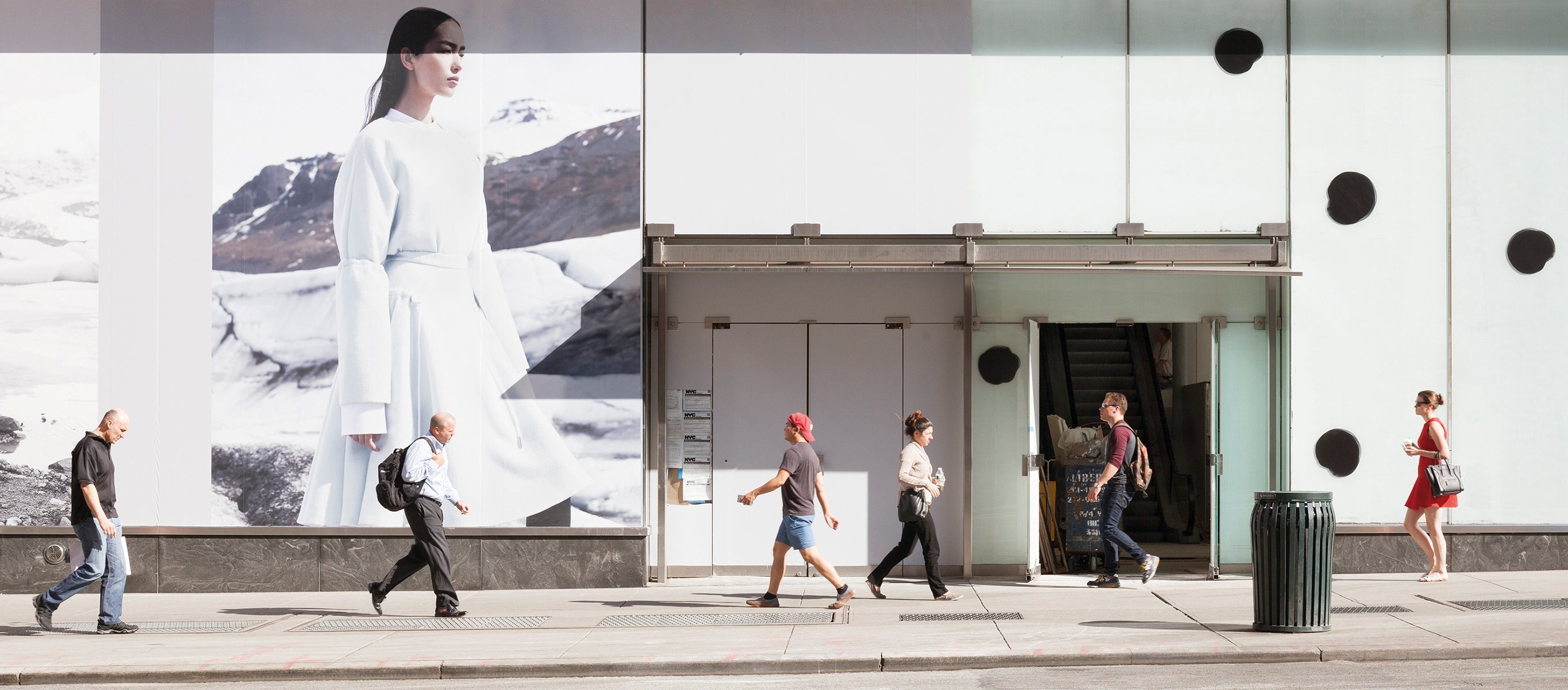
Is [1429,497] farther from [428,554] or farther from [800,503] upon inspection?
[428,554]

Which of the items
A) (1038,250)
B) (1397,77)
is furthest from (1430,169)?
(1038,250)

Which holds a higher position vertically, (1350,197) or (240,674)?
(1350,197)

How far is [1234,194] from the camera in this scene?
12430 mm

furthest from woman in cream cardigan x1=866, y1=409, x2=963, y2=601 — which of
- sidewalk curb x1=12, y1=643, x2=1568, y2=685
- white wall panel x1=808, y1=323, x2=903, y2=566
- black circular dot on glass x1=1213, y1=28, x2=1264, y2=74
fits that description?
black circular dot on glass x1=1213, y1=28, x2=1264, y2=74

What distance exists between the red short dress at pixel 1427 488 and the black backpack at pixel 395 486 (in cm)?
816

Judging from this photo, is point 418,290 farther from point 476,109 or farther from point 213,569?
point 213,569

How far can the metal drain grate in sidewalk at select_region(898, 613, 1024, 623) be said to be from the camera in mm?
9934

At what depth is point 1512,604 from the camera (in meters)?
10.0

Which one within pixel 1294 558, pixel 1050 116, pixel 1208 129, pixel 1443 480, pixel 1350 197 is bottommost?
pixel 1294 558

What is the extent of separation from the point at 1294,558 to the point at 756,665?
355 centimetres

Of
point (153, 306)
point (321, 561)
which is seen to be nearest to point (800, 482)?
point (321, 561)

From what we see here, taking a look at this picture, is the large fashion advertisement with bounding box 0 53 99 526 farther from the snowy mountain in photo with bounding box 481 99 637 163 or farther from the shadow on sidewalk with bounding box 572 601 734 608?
the shadow on sidewalk with bounding box 572 601 734 608

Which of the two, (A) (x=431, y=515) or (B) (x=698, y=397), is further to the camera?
(B) (x=698, y=397)

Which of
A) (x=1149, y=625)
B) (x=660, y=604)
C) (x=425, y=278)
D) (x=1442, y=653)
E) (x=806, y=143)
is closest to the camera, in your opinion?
(x=1442, y=653)
